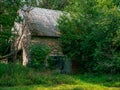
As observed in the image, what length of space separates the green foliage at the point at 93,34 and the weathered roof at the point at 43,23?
190 cm

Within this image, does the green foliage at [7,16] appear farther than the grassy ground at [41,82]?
Yes

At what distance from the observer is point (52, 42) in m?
34.2

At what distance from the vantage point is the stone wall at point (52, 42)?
33375mm

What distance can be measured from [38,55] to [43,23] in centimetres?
496

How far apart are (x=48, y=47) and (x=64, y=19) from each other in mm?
3398

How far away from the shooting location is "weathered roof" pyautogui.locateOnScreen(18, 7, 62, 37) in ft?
110

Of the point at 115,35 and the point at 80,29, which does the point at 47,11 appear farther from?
the point at 115,35

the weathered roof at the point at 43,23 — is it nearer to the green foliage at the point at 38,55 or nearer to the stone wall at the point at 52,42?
the stone wall at the point at 52,42

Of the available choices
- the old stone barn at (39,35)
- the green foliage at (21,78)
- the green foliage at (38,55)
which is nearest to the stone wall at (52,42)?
the old stone barn at (39,35)

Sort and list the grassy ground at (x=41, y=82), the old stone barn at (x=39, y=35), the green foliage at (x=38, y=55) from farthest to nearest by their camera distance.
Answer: the old stone barn at (x=39, y=35) → the green foliage at (x=38, y=55) → the grassy ground at (x=41, y=82)

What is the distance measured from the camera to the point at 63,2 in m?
53.7

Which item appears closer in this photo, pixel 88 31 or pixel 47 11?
pixel 88 31

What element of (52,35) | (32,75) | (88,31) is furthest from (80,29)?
(32,75)

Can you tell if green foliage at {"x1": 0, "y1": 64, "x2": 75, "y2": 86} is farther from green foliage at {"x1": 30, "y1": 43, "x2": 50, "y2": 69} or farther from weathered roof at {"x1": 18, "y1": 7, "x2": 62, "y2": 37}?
weathered roof at {"x1": 18, "y1": 7, "x2": 62, "y2": 37}
